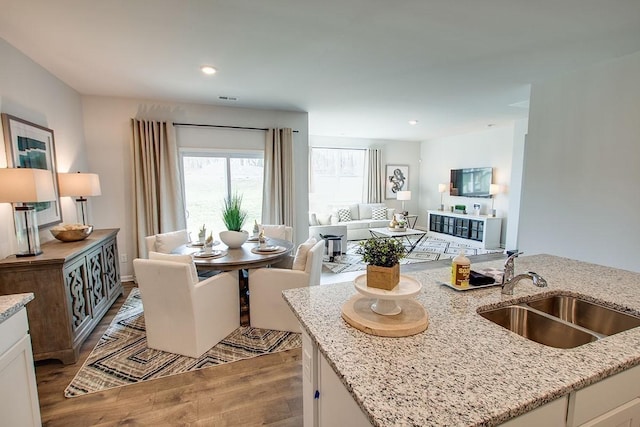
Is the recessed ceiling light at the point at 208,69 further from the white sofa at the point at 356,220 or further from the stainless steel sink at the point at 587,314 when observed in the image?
the white sofa at the point at 356,220

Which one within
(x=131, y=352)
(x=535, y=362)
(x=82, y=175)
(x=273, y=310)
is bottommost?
(x=131, y=352)

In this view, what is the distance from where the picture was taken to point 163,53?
2.68 m

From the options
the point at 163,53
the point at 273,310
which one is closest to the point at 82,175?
the point at 163,53

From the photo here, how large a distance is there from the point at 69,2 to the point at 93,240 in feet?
6.82

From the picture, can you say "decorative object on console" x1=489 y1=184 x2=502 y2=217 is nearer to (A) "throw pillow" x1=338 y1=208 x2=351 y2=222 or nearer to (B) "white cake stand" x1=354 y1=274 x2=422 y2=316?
(A) "throw pillow" x1=338 y1=208 x2=351 y2=222

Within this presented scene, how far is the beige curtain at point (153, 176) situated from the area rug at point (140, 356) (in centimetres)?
153

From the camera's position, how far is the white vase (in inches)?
132

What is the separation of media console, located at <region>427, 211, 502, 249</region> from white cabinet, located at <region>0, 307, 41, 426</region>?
275 inches

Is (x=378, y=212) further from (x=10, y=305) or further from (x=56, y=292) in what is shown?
(x=10, y=305)

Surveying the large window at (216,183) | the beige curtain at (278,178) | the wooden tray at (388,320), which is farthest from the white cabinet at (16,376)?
the beige curtain at (278,178)

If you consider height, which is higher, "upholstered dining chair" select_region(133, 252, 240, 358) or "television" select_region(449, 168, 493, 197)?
"television" select_region(449, 168, 493, 197)

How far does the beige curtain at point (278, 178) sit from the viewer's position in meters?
4.80

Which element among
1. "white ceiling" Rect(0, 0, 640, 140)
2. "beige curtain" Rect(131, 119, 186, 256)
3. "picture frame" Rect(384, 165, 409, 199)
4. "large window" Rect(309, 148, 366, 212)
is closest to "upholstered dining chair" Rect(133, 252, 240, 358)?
"white ceiling" Rect(0, 0, 640, 140)

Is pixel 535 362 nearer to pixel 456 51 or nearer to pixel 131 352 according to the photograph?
pixel 456 51
